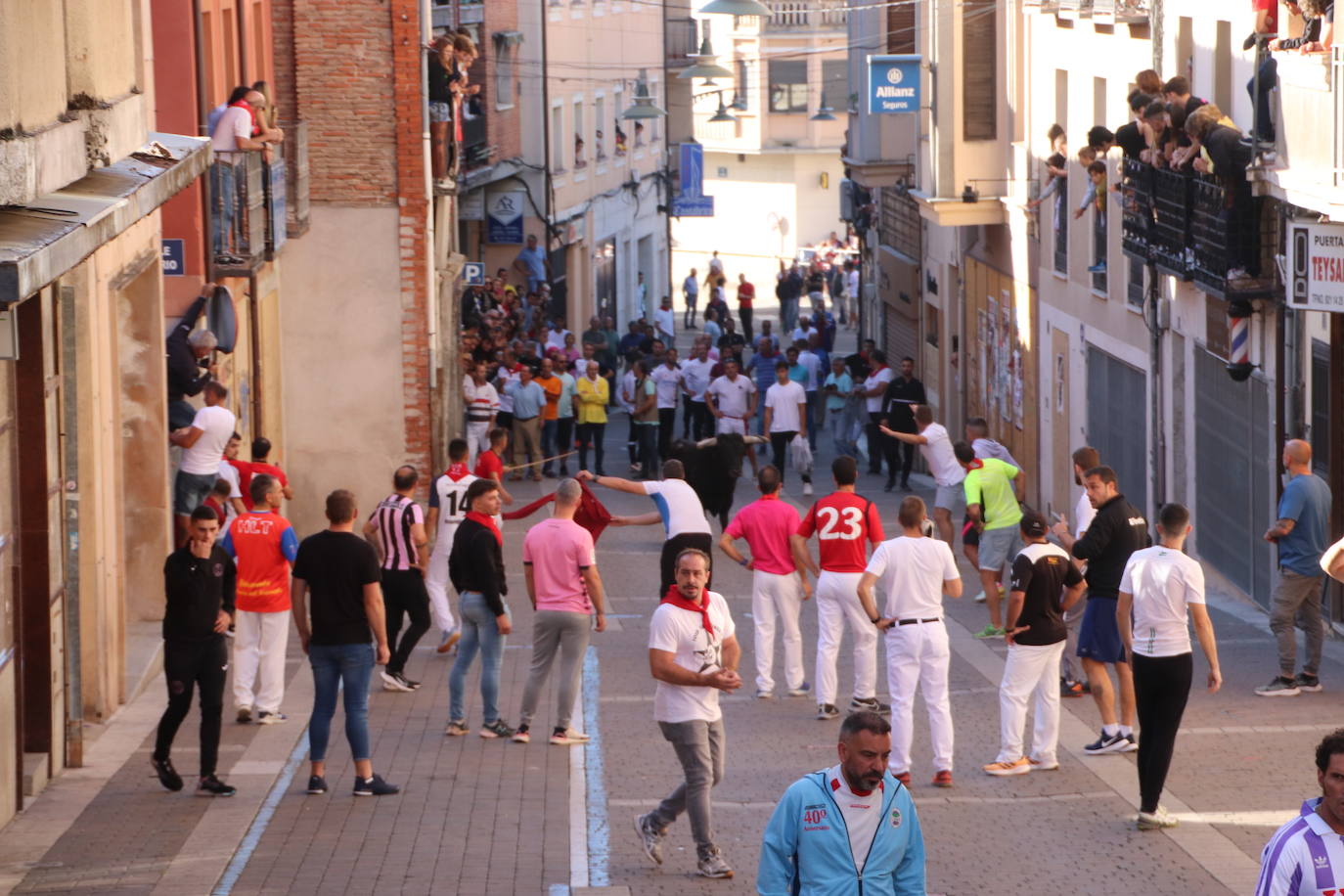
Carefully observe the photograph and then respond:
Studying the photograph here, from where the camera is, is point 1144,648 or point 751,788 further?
point 751,788

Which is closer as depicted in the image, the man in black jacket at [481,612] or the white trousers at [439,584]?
the man in black jacket at [481,612]

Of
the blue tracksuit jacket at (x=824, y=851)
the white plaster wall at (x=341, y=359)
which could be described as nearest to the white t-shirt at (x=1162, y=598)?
the blue tracksuit jacket at (x=824, y=851)

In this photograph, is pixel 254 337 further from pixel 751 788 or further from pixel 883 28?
pixel 883 28

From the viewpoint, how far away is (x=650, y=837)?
10750mm

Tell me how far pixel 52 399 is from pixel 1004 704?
20.0ft

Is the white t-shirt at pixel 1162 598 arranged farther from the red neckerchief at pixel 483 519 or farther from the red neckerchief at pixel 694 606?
the red neckerchief at pixel 483 519

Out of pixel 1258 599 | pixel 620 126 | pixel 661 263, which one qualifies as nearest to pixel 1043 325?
pixel 1258 599

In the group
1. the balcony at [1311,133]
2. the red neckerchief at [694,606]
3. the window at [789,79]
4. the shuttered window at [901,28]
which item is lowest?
the red neckerchief at [694,606]

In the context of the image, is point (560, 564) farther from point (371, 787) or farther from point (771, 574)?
point (771, 574)

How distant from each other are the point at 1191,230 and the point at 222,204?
30.1 feet

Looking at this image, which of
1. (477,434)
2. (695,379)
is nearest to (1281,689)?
(477,434)

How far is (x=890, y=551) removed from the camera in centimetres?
1280

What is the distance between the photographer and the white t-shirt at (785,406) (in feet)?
92.1

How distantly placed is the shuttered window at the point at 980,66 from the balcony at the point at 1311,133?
1320 cm
